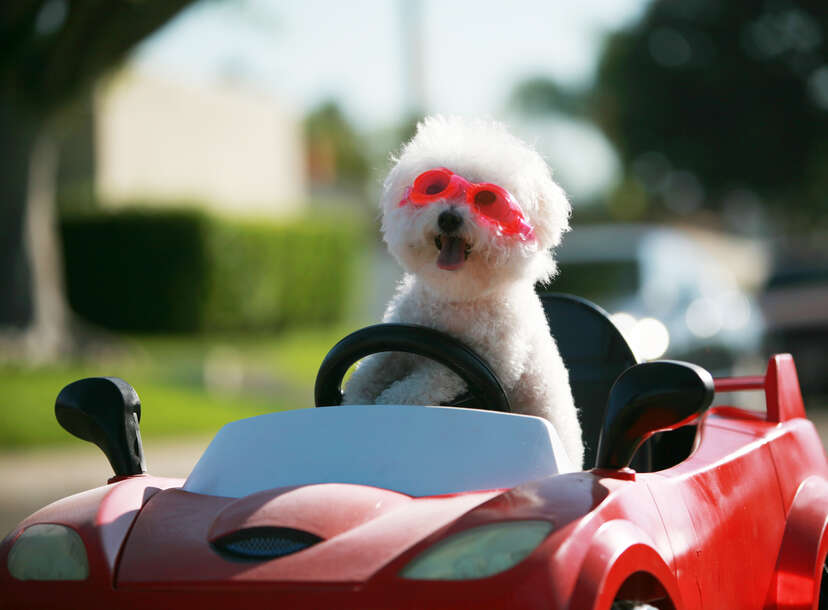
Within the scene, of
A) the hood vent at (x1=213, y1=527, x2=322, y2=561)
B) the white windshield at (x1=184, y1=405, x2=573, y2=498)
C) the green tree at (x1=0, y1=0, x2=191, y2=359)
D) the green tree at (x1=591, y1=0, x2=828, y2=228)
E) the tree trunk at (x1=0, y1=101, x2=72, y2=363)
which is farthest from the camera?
the green tree at (x1=591, y1=0, x2=828, y2=228)

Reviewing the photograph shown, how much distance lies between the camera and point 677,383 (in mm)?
2453

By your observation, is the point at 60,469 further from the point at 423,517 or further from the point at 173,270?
the point at 173,270

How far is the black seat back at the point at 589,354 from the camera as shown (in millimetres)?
3836

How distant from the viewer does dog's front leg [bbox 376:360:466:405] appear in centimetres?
316

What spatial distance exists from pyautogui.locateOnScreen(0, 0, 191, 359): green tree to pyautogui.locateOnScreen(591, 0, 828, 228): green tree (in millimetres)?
18587

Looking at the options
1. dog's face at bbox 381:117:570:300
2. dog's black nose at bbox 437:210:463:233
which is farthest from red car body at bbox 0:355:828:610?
dog's black nose at bbox 437:210:463:233

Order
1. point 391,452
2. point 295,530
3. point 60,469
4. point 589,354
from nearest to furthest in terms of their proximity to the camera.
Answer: point 295,530 → point 391,452 → point 589,354 → point 60,469

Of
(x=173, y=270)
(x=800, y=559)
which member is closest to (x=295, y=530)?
(x=800, y=559)

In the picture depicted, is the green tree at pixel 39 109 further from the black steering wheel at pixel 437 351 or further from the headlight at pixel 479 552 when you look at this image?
the headlight at pixel 479 552

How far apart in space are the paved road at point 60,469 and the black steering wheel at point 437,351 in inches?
179

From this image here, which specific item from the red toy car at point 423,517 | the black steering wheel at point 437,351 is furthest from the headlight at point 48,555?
the black steering wheel at point 437,351

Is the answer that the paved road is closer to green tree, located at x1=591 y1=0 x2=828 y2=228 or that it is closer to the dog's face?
the dog's face

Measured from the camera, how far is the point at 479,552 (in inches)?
84.2

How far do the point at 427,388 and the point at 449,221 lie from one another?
18.8 inches
